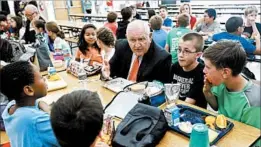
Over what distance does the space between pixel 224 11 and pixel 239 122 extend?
262 inches

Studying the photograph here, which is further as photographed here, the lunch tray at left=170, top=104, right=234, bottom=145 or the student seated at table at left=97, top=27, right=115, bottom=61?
the student seated at table at left=97, top=27, right=115, bottom=61

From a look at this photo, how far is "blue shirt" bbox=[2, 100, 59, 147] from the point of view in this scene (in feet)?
3.90

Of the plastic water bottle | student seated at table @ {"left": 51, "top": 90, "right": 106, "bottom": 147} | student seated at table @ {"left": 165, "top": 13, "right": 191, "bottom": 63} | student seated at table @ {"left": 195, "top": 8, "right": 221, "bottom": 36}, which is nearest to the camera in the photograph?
student seated at table @ {"left": 51, "top": 90, "right": 106, "bottom": 147}

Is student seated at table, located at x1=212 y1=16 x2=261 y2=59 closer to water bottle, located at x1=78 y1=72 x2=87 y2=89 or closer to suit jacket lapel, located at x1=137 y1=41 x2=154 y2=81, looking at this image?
suit jacket lapel, located at x1=137 y1=41 x2=154 y2=81

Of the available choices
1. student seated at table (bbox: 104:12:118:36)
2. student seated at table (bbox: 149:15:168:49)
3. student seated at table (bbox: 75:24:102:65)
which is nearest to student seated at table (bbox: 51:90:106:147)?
student seated at table (bbox: 75:24:102:65)

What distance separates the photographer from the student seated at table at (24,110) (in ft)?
3.92

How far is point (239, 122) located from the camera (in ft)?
4.63

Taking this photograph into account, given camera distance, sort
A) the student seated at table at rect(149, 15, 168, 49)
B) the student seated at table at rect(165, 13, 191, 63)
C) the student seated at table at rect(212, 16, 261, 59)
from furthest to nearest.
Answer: the student seated at table at rect(149, 15, 168, 49) → the student seated at table at rect(165, 13, 191, 63) → the student seated at table at rect(212, 16, 261, 59)

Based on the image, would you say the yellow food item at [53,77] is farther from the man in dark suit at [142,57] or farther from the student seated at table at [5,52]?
the student seated at table at [5,52]

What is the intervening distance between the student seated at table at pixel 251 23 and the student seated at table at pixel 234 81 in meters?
2.90

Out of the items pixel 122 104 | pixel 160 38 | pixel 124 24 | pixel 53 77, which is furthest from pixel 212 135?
pixel 124 24

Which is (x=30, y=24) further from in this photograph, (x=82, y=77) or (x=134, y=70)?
(x=134, y=70)

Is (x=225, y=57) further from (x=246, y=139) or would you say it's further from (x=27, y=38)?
(x=27, y=38)

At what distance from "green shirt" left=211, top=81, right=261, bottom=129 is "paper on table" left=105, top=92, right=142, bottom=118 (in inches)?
22.9
